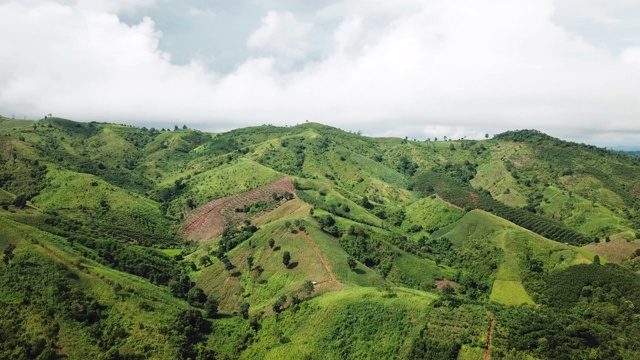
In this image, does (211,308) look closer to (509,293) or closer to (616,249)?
(509,293)

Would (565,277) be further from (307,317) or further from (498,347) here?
(307,317)

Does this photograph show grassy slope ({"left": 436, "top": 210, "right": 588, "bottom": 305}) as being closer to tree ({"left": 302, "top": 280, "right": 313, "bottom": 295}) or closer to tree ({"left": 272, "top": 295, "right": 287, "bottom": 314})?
tree ({"left": 302, "top": 280, "right": 313, "bottom": 295})

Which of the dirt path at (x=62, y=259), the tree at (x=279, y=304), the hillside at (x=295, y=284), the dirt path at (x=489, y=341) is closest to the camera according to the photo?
the dirt path at (x=489, y=341)

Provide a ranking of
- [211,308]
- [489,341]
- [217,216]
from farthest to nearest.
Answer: [217,216]
[211,308]
[489,341]

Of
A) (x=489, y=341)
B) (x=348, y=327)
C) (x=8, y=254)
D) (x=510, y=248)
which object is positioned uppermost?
(x=8, y=254)

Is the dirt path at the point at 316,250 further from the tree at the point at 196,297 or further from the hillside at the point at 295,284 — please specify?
the tree at the point at 196,297

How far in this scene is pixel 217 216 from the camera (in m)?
183

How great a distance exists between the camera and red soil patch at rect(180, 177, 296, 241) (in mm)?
175750

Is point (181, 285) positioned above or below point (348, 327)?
below

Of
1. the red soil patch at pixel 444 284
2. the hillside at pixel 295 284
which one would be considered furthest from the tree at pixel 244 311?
the red soil patch at pixel 444 284

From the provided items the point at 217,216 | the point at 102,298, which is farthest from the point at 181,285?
the point at 217,216

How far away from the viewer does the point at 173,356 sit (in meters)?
86.7

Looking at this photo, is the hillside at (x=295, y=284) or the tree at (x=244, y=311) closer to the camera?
the hillside at (x=295, y=284)

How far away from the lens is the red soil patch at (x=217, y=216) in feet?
577
